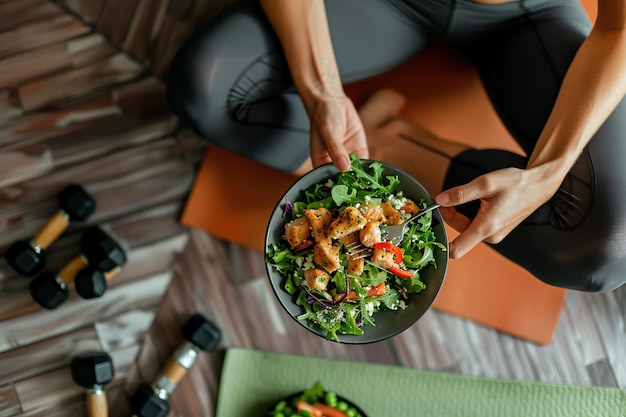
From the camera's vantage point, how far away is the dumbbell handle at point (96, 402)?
1.19m

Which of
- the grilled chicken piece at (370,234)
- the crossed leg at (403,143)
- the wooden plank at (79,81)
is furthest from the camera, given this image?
the wooden plank at (79,81)

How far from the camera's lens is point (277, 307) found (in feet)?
4.22

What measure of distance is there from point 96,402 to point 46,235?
0.37m

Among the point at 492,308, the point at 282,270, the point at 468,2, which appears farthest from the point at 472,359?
the point at 468,2

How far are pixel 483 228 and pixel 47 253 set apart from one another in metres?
0.93

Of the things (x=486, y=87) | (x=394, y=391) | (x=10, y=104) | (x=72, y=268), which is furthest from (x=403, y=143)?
(x=10, y=104)

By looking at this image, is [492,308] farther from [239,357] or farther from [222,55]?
[222,55]

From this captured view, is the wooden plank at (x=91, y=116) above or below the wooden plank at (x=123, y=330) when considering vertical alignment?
above

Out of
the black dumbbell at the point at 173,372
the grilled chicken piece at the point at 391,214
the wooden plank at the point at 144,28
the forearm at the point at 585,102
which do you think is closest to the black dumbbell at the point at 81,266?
the black dumbbell at the point at 173,372

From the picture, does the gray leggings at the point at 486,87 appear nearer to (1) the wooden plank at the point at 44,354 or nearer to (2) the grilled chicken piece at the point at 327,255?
(2) the grilled chicken piece at the point at 327,255

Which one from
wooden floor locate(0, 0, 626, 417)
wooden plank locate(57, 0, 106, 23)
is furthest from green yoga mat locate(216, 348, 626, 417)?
wooden plank locate(57, 0, 106, 23)

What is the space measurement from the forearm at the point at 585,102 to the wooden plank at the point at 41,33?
3.31ft

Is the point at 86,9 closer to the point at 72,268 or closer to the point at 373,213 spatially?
the point at 72,268

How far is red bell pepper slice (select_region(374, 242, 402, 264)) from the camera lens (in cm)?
81
